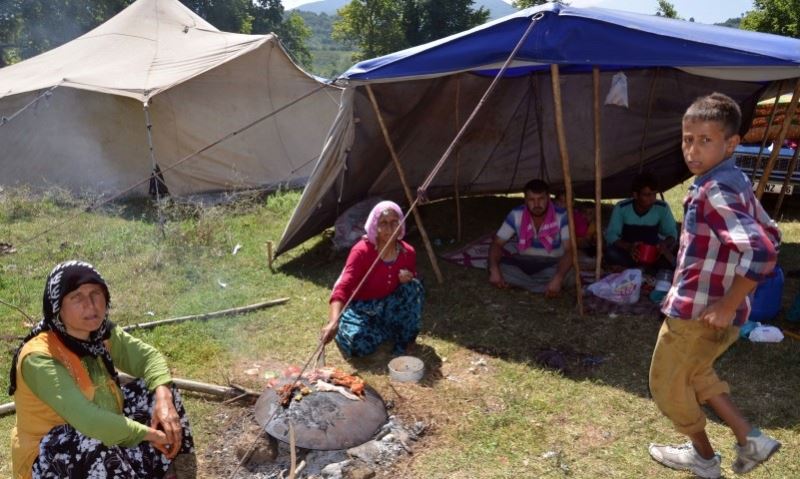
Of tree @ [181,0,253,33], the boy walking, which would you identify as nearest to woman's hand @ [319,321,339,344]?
the boy walking

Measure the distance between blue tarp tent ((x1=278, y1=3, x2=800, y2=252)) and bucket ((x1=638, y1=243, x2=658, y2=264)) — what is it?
143cm

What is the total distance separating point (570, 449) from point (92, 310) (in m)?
2.21

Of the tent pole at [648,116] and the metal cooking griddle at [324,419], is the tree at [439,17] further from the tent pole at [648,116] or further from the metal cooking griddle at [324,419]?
the metal cooking griddle at [324,419]

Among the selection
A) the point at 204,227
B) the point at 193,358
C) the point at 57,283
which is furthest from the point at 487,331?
the point at 204,227

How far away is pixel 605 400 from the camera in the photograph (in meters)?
3.42

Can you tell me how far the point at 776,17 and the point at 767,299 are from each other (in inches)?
880

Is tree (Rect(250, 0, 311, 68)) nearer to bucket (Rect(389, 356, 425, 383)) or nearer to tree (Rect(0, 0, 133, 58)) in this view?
tree (Rect(0, 0, 133, 58))

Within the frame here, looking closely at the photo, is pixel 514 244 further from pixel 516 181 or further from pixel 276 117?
pixel 276 117

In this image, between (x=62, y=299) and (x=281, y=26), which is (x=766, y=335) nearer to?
(x=62, y=299)

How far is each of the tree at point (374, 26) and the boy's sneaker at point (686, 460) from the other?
1329 inches

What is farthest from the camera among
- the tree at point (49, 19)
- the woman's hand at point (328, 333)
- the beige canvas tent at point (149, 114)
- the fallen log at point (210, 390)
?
the tree at point (49, 19)

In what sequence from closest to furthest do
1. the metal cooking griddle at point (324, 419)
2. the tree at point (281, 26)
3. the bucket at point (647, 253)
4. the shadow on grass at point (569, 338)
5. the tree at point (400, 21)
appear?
the metal cooking griddle at point (324, 419) → the shadow on grass at point (569, 338) → the bucket at point (647, 253) → the tree at point (400, 21) → the tree at point (281, 26)

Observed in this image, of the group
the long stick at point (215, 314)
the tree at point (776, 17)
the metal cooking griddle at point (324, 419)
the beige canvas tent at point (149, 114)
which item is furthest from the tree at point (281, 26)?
the metal cooking griddle at point (324, 419)

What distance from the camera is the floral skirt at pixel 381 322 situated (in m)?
3.89
